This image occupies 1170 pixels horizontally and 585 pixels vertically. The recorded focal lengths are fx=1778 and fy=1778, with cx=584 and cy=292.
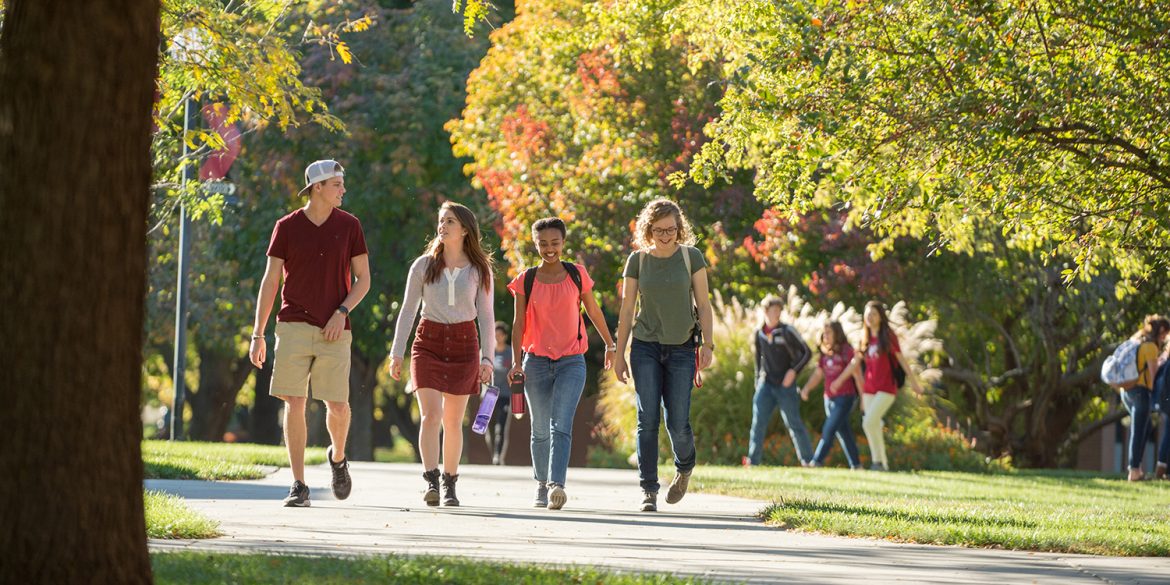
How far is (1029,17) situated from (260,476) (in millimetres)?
7026

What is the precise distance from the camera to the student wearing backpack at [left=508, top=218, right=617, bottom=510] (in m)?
11.4

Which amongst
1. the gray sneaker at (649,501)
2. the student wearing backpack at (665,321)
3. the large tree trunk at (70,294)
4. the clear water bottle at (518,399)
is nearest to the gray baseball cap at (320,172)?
the clear water bottle at (518,399)

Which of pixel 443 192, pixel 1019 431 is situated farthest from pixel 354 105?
pixel 1019 431

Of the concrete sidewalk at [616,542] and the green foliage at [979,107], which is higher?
the green foliage at [979,107]

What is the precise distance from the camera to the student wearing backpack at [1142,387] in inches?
777

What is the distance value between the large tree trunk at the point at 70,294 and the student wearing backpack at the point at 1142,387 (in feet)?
53.6

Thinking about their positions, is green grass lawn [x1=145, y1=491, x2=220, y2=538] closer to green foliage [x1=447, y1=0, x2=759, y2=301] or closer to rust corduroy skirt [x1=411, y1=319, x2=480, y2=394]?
rust corduroy skirt [x1=411, y1=319, x2=480, y2=394]

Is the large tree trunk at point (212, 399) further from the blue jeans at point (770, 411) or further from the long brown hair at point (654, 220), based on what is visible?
the long brown hair at point (654, 220)

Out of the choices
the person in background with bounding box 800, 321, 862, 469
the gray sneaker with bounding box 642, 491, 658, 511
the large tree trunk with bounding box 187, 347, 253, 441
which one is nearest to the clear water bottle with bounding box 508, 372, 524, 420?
the gray sneaker with bounding box 642, 491, 658, 511

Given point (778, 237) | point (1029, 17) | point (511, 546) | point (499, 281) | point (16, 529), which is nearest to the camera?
point (16, 529)

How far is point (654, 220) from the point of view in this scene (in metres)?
11.2

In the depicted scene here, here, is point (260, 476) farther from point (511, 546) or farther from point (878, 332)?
point (878, 332)

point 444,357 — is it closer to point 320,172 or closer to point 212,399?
point 320,172

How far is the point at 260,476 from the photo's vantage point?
47.6 ft
